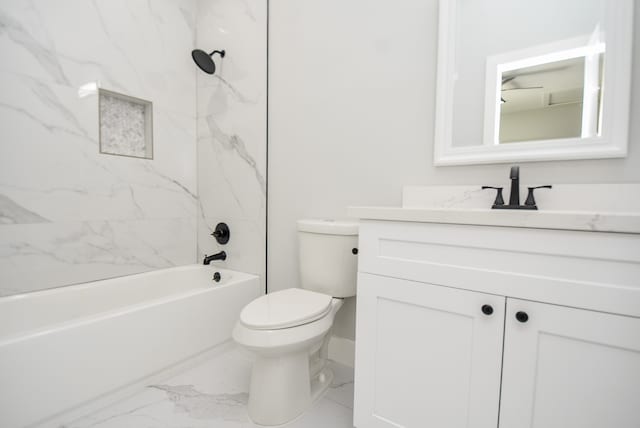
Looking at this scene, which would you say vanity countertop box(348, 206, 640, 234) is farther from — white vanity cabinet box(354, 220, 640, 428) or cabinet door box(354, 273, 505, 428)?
cabinet door box(354, 273, 505, 428)

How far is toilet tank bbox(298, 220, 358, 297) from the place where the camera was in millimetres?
1405

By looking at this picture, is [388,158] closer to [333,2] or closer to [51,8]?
[333,2]

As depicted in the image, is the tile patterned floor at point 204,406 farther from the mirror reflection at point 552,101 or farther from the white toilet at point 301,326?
the mirror reflection at point 552,101

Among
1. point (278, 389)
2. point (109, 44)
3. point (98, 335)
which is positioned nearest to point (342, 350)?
point (278, 389)

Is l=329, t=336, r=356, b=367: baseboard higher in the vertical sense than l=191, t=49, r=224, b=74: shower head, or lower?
lower

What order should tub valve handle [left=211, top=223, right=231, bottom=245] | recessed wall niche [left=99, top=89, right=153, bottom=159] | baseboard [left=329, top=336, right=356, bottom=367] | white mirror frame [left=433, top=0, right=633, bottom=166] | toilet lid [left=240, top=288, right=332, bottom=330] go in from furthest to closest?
tub valve handle [left=211, top=223, right=231, bottom=245]
recessed wall niche [left=99, top=89, right=153, bottom=159]
baseboard [left=329, top=336, right=356, bottom=367]
toilet lid [left=240, top=288, right=332, bottom=330]
white mirror frame [left=433, top=0, right=633, bottom=166]

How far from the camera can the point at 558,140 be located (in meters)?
1.09

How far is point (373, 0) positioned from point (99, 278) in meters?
2.18

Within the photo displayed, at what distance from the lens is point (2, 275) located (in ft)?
4.56

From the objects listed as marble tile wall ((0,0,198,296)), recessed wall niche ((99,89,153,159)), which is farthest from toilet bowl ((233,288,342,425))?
recessed wall niche ((99,89,153,159))

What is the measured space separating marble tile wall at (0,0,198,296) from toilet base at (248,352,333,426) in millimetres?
1081

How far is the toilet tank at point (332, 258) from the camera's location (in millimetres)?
1405

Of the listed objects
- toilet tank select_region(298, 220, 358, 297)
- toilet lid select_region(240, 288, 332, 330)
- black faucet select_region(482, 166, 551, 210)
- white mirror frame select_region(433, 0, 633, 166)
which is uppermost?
white mirror frame select_region(433, 0, 633, 166)

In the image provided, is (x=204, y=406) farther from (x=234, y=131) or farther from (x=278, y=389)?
(x=234, y=131)
